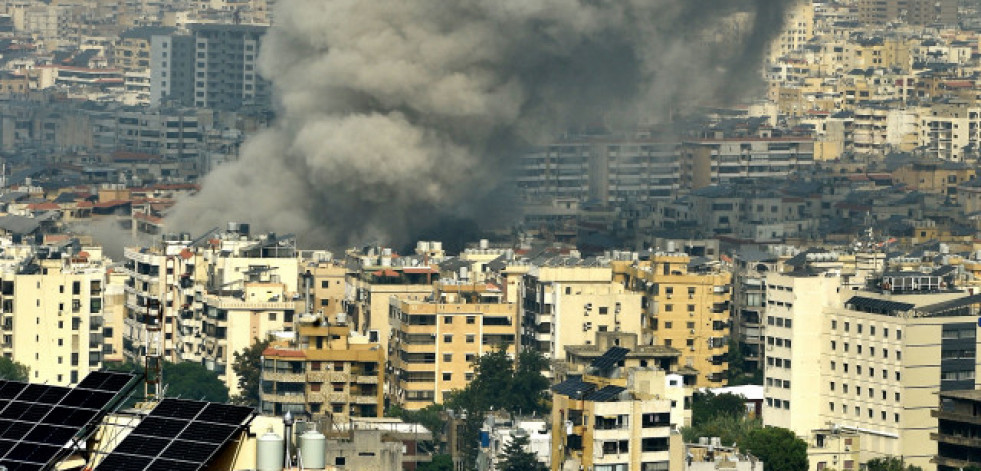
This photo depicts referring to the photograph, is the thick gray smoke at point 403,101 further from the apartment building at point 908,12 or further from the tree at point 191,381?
the apartment building at point 908,12

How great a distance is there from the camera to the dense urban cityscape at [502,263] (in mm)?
35375

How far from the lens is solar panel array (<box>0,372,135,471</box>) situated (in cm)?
1638

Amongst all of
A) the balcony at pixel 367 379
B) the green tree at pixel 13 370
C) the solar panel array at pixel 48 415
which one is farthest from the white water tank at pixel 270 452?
the green tree at pixel 13 370

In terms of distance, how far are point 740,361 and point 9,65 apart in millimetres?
91756

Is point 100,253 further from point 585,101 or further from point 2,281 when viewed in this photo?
point 585,101

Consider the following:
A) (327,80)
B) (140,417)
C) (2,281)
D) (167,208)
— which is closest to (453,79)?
(327,80)

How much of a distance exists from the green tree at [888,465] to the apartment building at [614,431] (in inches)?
156

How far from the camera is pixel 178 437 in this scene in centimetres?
1645

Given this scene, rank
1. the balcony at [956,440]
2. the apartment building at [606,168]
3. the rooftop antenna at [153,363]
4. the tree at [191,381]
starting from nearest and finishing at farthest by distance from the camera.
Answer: the rooftop antenna at [153,363], the balcony at [956,440], the tree at [191,381], the apartment building at [606,168]

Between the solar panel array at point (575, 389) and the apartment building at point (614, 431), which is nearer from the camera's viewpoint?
the apartment building at point (614, 431)

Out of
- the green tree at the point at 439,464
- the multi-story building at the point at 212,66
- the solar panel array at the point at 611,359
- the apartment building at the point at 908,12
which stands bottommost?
the green tree at the point at 439,464

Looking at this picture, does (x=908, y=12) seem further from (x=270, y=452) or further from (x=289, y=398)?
(x=270, y=452)

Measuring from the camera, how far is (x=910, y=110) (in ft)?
356

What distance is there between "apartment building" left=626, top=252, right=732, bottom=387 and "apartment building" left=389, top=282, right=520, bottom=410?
8.22 feet
